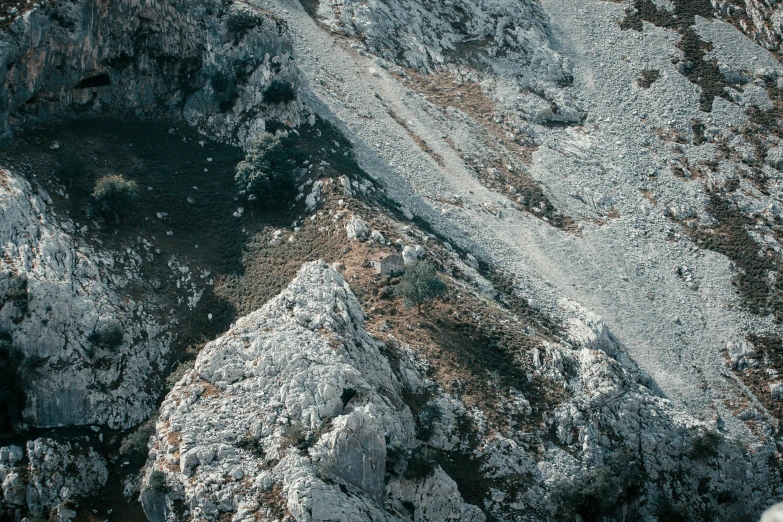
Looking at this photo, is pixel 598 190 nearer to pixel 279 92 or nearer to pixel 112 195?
pixel 279 92

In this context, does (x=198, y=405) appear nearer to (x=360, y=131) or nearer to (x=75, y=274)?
(x=75, y=274)

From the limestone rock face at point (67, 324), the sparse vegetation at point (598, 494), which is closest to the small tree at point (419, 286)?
the sparse vegetation at point (598, 494)

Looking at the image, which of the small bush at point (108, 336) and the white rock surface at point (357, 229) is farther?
the white rock surface at point (357, 229)

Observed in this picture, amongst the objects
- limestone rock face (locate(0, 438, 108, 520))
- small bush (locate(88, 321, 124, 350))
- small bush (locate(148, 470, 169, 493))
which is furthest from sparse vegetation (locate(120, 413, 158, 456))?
small bush (locate(88, 321, 124, 350))

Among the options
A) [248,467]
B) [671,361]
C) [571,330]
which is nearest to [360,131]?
[571,330]

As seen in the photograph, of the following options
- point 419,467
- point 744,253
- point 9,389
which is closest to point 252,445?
point 419,467

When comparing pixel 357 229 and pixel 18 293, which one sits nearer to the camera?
pixel 18 293

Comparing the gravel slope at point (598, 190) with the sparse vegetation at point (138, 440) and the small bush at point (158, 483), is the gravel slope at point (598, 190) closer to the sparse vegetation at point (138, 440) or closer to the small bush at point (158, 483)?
the sparse vegetation at point (138, 440)
